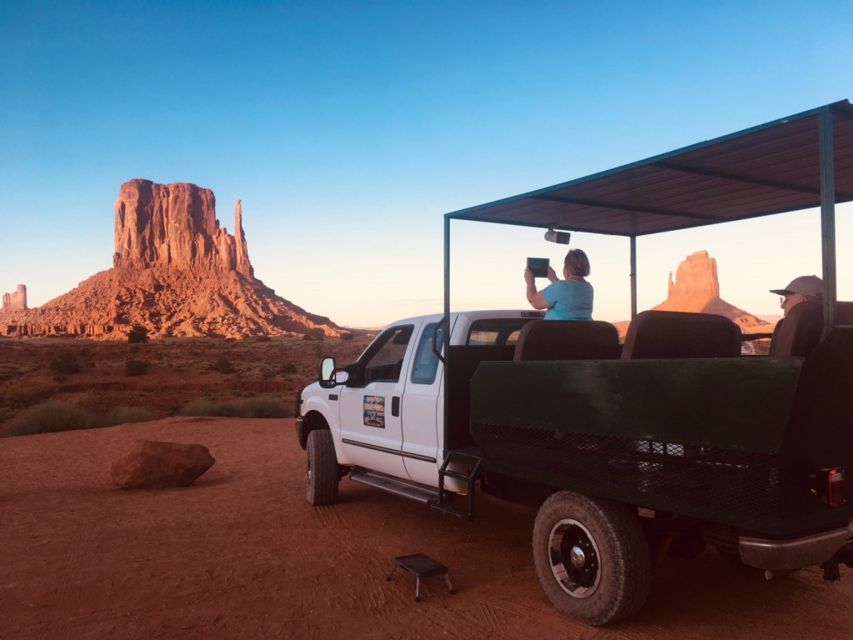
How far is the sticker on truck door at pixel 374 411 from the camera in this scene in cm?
662

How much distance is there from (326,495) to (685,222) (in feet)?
15.0

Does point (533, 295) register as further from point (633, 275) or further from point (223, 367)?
point (223, 367)

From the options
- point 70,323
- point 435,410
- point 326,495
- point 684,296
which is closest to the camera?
point 435,410

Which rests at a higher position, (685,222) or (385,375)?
(685,222)

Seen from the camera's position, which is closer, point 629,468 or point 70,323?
point 629,468

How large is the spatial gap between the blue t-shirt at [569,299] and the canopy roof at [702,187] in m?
0.69

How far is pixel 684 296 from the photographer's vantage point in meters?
118

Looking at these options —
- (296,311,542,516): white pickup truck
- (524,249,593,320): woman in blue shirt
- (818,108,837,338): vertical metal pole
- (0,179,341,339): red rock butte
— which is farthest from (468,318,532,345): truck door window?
(0,179,341,339): red rock butte

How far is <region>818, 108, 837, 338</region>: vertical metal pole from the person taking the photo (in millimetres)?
3238

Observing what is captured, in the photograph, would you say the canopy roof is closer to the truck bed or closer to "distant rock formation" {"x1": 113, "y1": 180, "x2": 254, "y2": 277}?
the truck bed

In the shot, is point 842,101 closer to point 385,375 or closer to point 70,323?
point 385,375

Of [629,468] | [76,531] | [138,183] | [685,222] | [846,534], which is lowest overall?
[76,531]

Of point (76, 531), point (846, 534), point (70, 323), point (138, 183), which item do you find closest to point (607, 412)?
point (846, 534)

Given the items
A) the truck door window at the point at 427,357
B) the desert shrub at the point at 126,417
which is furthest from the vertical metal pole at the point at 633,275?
the desert shrub at the point at 126,417
